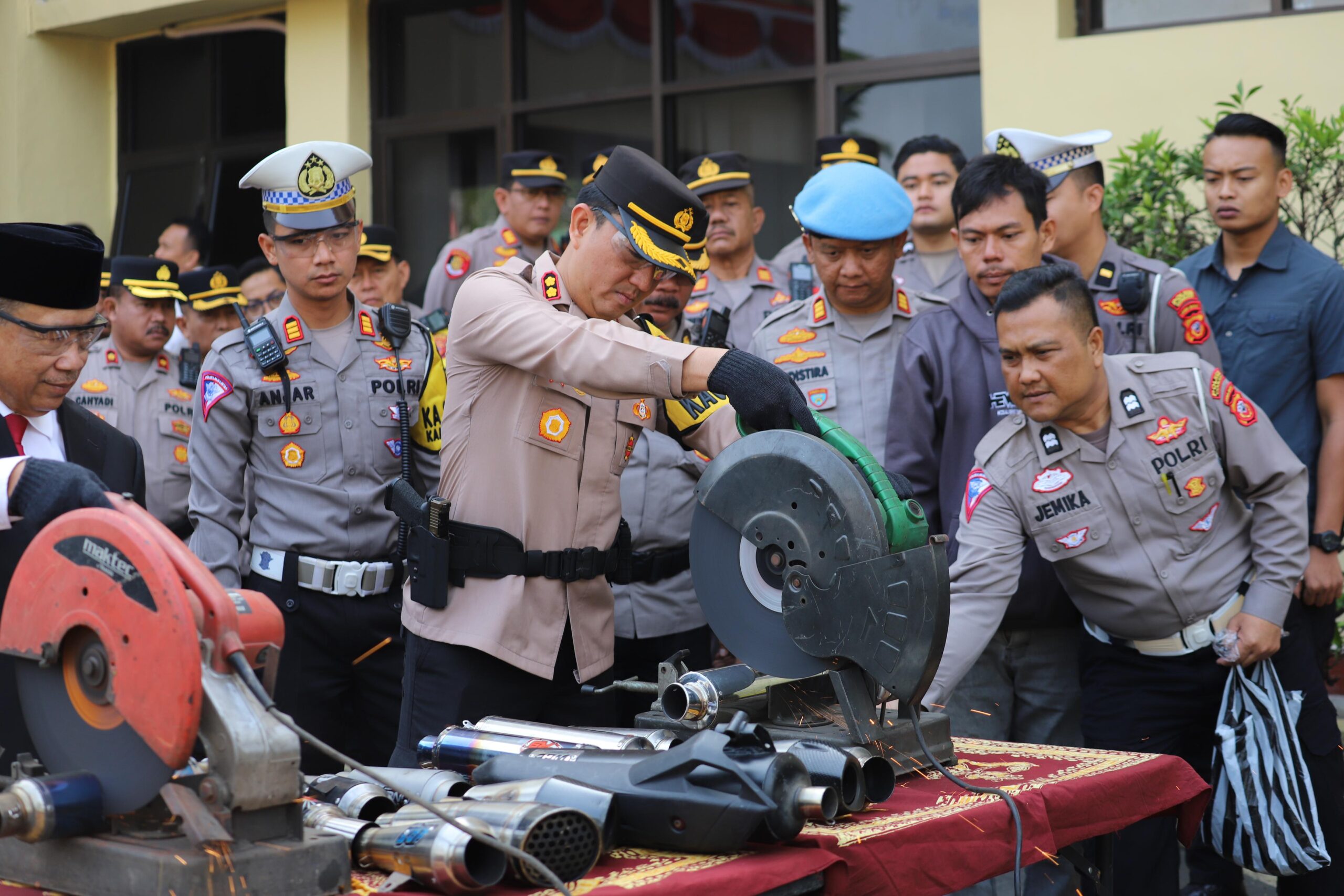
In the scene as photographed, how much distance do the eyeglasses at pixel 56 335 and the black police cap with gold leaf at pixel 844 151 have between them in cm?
404

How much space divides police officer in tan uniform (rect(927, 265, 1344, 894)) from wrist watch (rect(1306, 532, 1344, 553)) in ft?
1.57

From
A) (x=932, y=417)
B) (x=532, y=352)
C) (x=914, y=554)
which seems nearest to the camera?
(x=914, y=554)

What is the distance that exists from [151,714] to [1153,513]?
8.02 ft

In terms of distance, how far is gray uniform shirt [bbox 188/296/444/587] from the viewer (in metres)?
3.94

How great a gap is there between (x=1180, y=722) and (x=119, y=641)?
101 inches

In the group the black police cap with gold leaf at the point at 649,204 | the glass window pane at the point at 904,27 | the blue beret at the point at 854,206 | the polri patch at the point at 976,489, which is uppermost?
the glass window pane at the point at 904,27

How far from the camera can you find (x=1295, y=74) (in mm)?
6062

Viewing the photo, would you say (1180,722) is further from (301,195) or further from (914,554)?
(301,195)

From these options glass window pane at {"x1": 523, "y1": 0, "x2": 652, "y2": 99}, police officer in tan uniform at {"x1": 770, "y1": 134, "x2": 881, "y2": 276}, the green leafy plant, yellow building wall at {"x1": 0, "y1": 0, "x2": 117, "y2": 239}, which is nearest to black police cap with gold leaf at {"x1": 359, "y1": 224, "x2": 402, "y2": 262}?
police officer in tan uniform at {"x1": 770, "y1": 134, "x2": 881, "y2": 276}

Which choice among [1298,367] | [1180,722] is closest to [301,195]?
[1180,722]

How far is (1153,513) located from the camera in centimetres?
341

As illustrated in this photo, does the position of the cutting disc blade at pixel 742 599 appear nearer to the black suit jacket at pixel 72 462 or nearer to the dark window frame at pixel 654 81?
the black suit jacket at pixel 72 462

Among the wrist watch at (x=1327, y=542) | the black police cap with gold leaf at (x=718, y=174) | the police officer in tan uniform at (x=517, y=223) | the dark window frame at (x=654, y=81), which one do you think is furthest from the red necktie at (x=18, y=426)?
the dark window frame at (x=654, y=81)

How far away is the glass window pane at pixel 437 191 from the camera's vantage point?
944 centimetres
